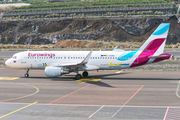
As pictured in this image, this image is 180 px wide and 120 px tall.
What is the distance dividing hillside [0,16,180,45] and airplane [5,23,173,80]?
72115mm

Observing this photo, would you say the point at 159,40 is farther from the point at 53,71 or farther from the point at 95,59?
the point at 53,71

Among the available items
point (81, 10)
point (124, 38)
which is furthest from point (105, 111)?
point (81, 10)

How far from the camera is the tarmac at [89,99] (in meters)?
18.6

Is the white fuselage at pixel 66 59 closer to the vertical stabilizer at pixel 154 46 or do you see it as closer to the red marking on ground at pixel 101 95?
the vertical stabilizer at pixel 154 46

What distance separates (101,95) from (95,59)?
11405mm

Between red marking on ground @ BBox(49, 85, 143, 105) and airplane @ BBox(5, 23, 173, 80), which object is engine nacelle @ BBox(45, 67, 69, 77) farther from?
red marking on ground @ BBox(49, 85, 143, 105)

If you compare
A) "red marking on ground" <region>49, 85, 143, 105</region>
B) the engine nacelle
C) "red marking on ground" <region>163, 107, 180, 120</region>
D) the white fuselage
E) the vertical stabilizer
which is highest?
the vertical stabilizer

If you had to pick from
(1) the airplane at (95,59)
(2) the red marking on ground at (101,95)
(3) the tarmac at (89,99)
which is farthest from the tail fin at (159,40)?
(2) the red marking on ground at (101,95)

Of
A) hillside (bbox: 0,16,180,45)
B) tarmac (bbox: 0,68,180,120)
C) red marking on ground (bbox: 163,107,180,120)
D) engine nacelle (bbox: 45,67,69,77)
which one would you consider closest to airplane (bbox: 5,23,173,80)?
engine nacelle (bbox: 45,67,69,77)

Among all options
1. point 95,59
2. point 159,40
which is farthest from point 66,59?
point 159,40

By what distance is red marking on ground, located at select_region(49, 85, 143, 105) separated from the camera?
22.6m

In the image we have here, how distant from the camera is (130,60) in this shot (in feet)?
115

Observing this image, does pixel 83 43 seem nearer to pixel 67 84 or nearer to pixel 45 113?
pixel 67 84

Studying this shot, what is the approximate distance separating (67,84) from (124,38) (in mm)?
80618
